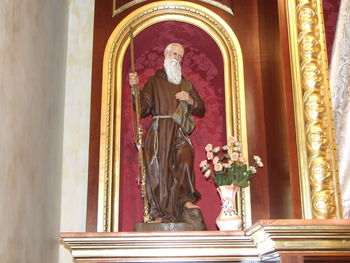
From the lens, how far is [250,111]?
3611mm

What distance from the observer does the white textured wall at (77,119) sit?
11.1 ft

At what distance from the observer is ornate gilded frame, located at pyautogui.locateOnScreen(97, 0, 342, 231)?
2.94 metres

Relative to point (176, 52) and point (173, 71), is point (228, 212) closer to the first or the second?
point (173, 71)

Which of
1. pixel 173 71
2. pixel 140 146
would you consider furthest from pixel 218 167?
pixel 173 71

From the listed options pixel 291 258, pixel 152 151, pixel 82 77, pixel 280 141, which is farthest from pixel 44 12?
pixel 291 258

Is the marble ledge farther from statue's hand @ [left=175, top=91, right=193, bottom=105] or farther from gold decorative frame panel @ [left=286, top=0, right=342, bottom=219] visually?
statue's hand @ [left=175, top=91, right=193, bottom=105]

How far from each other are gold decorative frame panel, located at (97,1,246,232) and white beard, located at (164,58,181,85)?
313 mm

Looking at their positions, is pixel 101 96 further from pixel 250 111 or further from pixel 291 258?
pixel 291 258

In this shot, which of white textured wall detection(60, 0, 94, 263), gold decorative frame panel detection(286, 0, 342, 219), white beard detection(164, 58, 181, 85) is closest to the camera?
gold decorative frame panel detection(286, 0, 342, 219)

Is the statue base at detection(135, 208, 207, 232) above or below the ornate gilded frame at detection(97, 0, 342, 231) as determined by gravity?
below

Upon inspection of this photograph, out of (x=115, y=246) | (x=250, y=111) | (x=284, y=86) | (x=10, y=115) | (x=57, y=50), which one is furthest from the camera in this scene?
(x=250, y=111)

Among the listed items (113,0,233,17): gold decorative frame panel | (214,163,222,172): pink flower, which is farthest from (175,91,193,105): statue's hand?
(113,0,233,17): gold decorative frame panel

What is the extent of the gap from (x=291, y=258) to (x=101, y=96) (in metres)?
1.67

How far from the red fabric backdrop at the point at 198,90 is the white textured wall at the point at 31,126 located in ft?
1.43
